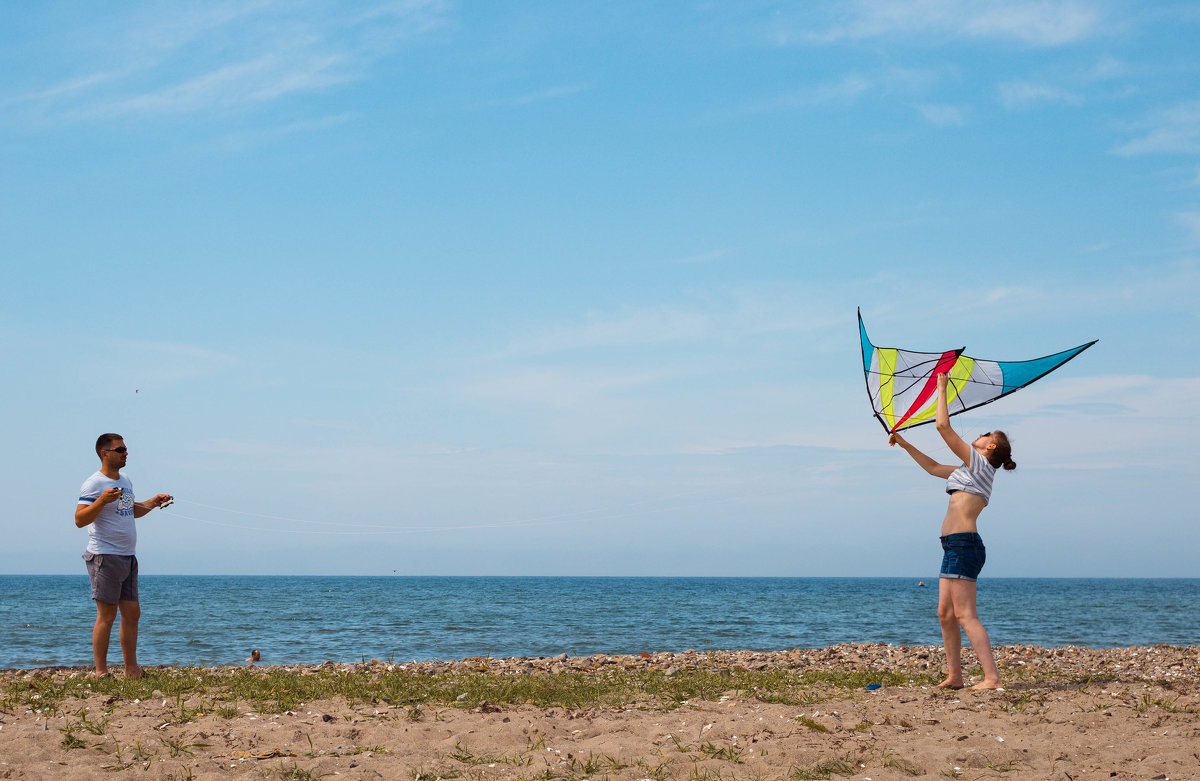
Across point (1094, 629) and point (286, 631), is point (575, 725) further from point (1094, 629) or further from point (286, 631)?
point (1094, 629)

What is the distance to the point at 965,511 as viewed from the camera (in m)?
6.25

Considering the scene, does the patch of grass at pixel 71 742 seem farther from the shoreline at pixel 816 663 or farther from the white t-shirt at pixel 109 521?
the shoreline at pixel 816 663

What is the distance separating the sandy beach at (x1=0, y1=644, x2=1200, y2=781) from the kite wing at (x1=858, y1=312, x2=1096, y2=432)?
7.19ft

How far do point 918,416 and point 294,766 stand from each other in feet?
17.4

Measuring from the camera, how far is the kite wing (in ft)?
23.1

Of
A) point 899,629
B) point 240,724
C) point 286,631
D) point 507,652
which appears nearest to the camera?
point 240,724

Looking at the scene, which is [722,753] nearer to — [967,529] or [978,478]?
[967,529]

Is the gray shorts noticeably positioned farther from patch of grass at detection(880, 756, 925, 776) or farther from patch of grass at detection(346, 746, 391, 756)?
patch of grass at detection(880, 756, 925, 776)

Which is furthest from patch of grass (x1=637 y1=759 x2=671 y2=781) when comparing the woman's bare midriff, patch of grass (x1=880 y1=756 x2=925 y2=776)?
the woman's bare midriff

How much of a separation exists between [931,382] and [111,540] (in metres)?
7.04

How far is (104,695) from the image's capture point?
6246 millimetres

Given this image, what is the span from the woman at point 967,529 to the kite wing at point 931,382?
2.17ft

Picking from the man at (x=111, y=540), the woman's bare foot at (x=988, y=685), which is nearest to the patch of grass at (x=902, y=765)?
the woman's bare foot at (x=988, y=685)

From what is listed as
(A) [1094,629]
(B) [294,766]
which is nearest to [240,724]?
(B) [294,766]
